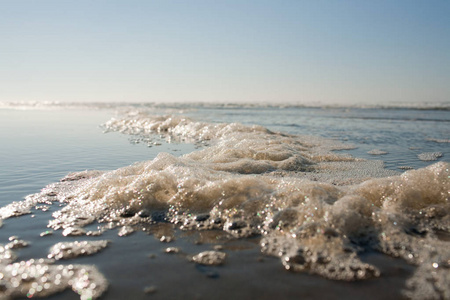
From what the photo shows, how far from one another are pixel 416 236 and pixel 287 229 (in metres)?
1.07

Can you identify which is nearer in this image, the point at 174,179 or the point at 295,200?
the point at 295,200

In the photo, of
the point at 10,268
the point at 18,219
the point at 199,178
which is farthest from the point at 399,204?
the point at 18,219

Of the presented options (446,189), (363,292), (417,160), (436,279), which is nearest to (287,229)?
(363,292)

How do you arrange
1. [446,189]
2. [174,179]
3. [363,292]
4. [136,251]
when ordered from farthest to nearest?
A: [174,179] → [446,189] → [136,251] → [363,292]

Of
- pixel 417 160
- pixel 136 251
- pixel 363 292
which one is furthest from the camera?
pixel 417 160

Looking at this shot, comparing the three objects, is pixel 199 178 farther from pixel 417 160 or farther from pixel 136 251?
pixel 417 160

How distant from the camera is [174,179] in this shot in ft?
12.8

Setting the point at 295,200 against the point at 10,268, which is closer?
the point at 10,268

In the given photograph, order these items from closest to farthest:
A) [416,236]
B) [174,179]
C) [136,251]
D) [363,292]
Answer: [363,292], [136,251], [416,236], [174,179]

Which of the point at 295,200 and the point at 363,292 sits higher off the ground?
the point at 295,200

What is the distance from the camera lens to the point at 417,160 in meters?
6.78

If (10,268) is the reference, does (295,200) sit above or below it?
above

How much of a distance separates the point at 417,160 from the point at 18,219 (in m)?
6.93

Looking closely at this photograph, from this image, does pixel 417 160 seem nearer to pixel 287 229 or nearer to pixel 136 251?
pixel 287 229
